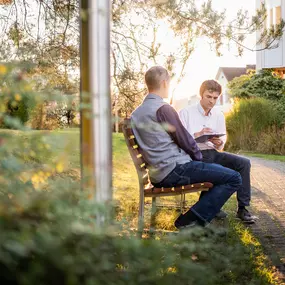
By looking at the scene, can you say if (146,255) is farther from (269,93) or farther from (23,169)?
(269,93)

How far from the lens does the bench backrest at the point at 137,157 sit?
4.93 meters

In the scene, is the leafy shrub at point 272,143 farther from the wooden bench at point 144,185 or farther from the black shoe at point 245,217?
the wooden bench at point 144,185

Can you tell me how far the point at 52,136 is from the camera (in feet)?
6.67

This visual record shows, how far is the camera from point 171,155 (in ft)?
15.9

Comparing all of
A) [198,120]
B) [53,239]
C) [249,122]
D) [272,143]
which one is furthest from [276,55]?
[53,239]

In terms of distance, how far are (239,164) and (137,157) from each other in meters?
1.44

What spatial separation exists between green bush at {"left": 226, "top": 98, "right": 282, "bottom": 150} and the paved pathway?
20.5 feet

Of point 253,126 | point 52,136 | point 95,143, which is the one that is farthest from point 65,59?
point 253,126

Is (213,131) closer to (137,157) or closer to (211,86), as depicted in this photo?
(211,86)

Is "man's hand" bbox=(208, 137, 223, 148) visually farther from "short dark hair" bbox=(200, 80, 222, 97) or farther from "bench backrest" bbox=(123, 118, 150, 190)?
"bench backrest" bbox=(123, 118, 150, 190)

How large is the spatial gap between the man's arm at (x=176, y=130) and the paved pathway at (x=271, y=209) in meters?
0.95

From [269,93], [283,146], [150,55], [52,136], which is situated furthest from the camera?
[269,93]

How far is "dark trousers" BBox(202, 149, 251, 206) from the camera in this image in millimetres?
5930

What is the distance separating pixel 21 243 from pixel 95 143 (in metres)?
1.74
